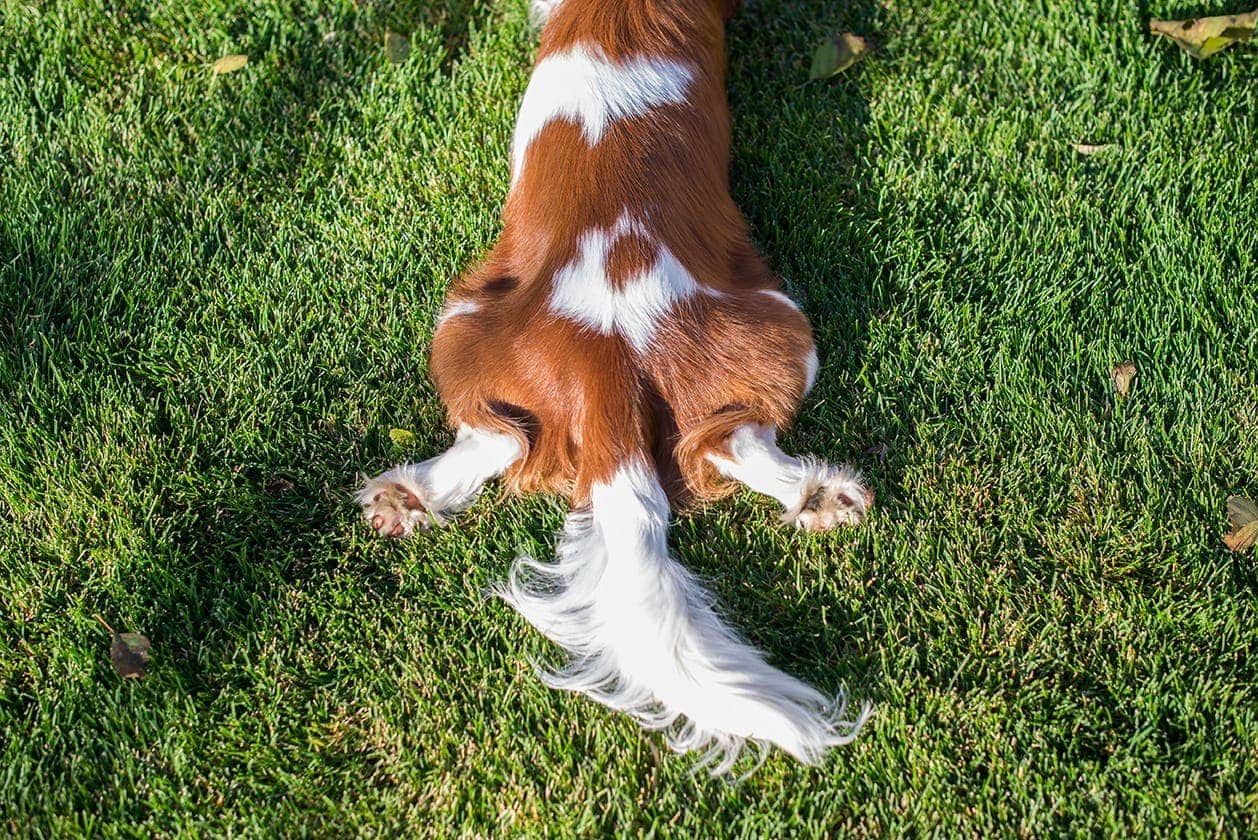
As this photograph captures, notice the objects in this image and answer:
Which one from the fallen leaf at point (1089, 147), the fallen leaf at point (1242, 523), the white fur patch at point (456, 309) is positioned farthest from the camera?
the fallen leaf at point (1089, 147)

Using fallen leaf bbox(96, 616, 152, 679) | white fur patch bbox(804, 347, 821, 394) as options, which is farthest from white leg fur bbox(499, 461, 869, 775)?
fallen leaf bbox(96, 616, 152, 679)

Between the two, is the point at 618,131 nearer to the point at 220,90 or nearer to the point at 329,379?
the point at 329,379

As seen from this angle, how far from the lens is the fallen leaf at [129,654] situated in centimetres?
231

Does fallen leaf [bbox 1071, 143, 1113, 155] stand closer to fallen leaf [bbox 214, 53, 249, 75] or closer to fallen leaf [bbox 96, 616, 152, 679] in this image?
fallen leaf [bbox 214, 53, 249, 75]

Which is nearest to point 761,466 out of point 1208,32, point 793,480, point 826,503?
point 793,480

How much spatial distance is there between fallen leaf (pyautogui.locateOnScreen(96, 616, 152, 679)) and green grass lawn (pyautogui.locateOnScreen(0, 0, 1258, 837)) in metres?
0.03

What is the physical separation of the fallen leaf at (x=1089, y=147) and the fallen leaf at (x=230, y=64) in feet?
8.45

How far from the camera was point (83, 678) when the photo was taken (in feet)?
7.55

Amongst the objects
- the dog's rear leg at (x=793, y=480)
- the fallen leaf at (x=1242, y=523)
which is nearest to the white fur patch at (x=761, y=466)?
the dog's rear leg at (x=793, y=480)

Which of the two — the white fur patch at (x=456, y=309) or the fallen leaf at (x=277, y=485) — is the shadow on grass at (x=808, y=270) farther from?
the fallen leaf at (x=277, y=485)

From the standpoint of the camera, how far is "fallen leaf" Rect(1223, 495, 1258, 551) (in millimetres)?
2424

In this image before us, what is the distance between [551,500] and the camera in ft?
8.28

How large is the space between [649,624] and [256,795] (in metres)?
0.91

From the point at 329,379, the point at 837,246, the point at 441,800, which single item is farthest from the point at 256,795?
the point at 837,246
